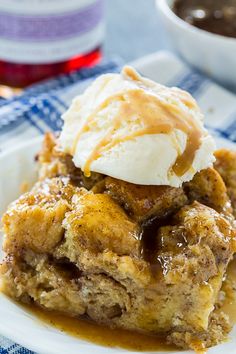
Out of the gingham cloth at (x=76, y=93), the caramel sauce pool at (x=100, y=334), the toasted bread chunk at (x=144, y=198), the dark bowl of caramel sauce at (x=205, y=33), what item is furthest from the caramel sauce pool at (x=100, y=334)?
the dark bowl of caramel sauce at (x=205, y=33)

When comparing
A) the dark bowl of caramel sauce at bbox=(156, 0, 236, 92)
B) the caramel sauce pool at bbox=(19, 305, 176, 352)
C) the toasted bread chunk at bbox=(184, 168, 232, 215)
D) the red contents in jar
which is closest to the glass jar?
the red contents in jar

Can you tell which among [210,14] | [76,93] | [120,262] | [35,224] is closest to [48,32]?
[76,93]

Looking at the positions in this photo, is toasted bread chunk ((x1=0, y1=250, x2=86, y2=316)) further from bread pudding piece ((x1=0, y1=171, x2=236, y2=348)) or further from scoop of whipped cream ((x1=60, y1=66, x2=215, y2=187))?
scoop of whipped cream ((x1=60, y1=66, x2=215, y2=187))

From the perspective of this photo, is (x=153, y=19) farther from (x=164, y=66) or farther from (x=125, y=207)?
(x=125, y=207)

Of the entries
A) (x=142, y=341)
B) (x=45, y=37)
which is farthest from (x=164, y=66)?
(x=142, y=341)

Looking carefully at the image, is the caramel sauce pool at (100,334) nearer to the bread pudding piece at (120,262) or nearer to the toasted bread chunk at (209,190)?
the bread pudding piece at (120,262)

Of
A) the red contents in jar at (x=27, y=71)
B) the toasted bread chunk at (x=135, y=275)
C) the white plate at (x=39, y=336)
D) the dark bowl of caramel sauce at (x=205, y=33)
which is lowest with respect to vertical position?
the red contents in jar at (x=27, y=71)
